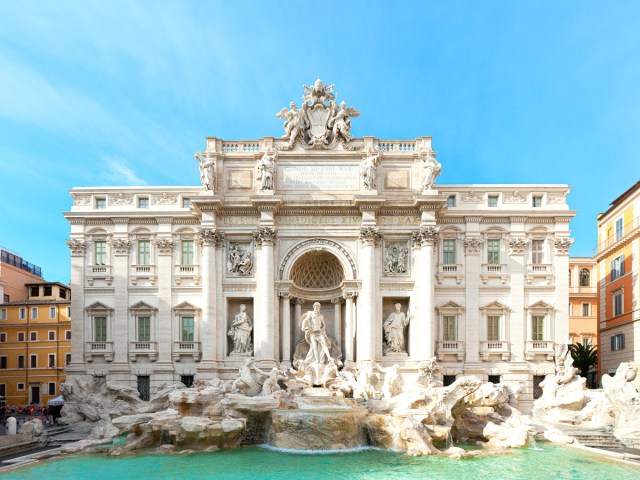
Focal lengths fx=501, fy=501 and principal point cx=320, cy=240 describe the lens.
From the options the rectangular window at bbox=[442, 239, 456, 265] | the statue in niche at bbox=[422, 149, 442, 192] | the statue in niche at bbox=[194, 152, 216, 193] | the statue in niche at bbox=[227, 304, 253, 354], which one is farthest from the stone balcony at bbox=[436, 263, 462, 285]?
the statue in niche at bbox=[194, 152, 216, 193]

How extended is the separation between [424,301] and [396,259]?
8.75 feet

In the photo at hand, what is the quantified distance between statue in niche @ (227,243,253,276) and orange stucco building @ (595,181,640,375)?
71.9 feet

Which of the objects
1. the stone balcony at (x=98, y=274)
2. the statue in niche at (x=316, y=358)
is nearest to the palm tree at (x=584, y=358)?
the statue in niche at (x=316, y=358)

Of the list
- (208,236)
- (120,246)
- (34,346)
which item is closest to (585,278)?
(208,236)

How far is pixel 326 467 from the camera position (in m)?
15.6

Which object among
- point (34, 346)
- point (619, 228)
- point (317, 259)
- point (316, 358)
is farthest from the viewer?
point (34, 346)

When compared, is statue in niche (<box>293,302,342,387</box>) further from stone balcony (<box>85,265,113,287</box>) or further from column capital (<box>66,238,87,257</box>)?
column capital (<box>66,238,87,257</box>)

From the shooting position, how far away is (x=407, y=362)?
25859 mm

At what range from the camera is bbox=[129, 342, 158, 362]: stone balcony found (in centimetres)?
2653

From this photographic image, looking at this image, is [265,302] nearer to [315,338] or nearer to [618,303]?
[315,338]

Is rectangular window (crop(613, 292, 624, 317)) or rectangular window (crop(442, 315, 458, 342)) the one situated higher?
rectangular window (crop(613, 292, 624, 317))

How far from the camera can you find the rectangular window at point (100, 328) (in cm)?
2705

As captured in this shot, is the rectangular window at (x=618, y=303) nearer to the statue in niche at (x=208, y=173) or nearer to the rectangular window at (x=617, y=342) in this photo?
the rectangular window at (x=617, y=342)

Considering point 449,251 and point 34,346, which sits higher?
point 449,251
